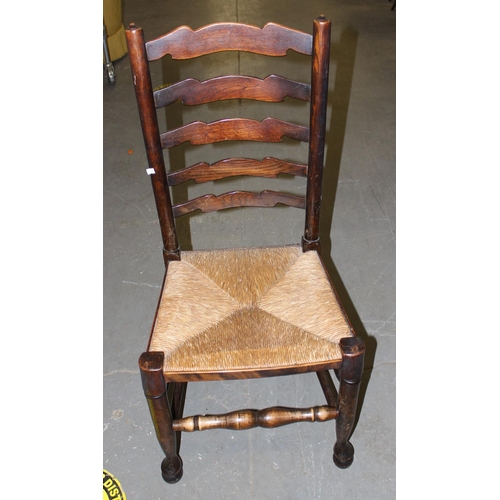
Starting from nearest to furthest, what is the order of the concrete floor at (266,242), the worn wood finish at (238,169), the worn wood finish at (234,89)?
1. the worn wood finish at (234,89)
2. the worn wood finish at (238,169)
3. the concrete floor at (266,242)

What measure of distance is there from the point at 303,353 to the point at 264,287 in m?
0.25

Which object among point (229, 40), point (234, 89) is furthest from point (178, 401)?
point (229, 40)

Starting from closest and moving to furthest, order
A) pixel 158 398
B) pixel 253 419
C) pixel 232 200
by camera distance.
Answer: pixel 158 398 < pixel 253 419 < pixel 232 200

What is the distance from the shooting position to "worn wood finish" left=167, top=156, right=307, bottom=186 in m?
1.36

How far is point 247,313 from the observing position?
4.25 feet

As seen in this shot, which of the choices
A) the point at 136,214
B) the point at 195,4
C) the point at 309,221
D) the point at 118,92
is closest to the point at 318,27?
the point at 309,221

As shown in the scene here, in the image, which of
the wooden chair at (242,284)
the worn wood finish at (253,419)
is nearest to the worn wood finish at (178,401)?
the wooden chair at (242,284)

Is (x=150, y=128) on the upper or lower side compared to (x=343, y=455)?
upper

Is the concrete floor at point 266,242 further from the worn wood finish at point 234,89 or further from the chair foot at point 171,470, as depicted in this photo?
the worn wood finish at point 234,89

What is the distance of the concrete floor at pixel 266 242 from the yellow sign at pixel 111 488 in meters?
0.02

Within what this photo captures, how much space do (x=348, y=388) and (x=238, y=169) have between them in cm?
63

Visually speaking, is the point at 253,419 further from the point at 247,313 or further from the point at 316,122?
the point at 316,122

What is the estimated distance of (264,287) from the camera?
1.37 m

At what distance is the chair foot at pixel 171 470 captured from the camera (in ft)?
4.63
